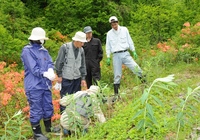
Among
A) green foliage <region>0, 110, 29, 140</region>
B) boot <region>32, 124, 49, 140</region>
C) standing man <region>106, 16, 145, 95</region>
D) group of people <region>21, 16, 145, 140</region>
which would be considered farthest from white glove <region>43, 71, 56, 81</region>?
standing man <region>106, 16, 145, 95</region>

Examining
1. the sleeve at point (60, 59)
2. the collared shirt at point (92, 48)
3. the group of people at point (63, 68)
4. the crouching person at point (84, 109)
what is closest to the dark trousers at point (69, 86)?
the group of people at point (63, 68)

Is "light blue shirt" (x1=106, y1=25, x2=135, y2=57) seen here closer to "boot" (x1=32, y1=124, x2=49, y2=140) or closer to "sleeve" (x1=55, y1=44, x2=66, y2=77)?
"sleeve" (x1=55, y1=44, x2=66, y2=77)

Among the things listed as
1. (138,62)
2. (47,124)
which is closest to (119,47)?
(47,124)

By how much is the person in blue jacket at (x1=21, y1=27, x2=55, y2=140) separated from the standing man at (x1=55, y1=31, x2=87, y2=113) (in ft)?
1.56

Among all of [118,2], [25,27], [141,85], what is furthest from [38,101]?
[118,2]

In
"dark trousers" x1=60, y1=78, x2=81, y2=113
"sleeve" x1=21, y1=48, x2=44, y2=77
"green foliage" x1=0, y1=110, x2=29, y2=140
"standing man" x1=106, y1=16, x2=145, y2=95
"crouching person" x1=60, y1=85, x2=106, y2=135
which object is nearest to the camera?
"green foliage" x1=0, y1=110, x2=29, y2=140

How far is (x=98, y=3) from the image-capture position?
17000 mm

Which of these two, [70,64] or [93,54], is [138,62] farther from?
[70,64]

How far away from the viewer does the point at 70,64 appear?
18.0ft

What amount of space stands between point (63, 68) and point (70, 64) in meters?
0.15

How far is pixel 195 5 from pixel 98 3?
5.27 metres

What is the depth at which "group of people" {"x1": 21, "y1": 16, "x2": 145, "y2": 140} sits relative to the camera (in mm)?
4789

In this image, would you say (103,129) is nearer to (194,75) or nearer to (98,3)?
(194,75)

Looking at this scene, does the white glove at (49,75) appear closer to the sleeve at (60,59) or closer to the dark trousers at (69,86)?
the sleeve at (60,59)
